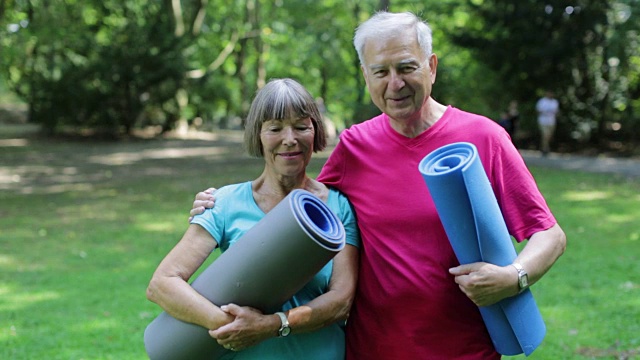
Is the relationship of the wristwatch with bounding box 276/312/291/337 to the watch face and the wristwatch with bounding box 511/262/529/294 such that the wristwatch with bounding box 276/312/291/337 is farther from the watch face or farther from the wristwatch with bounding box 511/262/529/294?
the wristwatch with bounding box 511/262/529/294

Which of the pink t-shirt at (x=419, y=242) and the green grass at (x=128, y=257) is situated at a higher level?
the pink t-shirt at (x=419, y=242)

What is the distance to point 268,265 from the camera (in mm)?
2191

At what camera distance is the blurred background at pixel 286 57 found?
63.5ft

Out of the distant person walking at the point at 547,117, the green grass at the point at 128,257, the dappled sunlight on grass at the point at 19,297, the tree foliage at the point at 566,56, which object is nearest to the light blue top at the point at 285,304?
the green grass at the point at 128,257

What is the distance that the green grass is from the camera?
547 cm

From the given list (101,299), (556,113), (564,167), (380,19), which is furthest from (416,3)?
(380,19)

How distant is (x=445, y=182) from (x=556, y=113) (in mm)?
19329

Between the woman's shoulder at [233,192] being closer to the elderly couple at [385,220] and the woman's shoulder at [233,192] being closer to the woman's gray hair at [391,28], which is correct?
the elderly couple at [385,220]

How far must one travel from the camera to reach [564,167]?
53.7ft

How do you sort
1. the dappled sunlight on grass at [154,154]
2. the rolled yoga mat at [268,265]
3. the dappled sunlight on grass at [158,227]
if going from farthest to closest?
the dappled sunlight on grass at [154,154] < the dappled sunlight on grass at [158,227] < the rolled yoga mat at [268,265]

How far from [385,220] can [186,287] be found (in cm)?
71

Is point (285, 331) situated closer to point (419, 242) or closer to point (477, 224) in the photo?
point (419, 242)

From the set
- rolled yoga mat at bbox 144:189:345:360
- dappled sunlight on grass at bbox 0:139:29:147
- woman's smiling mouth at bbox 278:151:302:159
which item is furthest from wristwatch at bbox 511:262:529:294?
dappled sunlight on grass at bbox 0:139:29:147

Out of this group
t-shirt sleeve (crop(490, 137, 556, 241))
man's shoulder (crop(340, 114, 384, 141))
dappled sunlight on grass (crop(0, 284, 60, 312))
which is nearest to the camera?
t-shirt sleeve (crop(490, 137, 556, 241))
